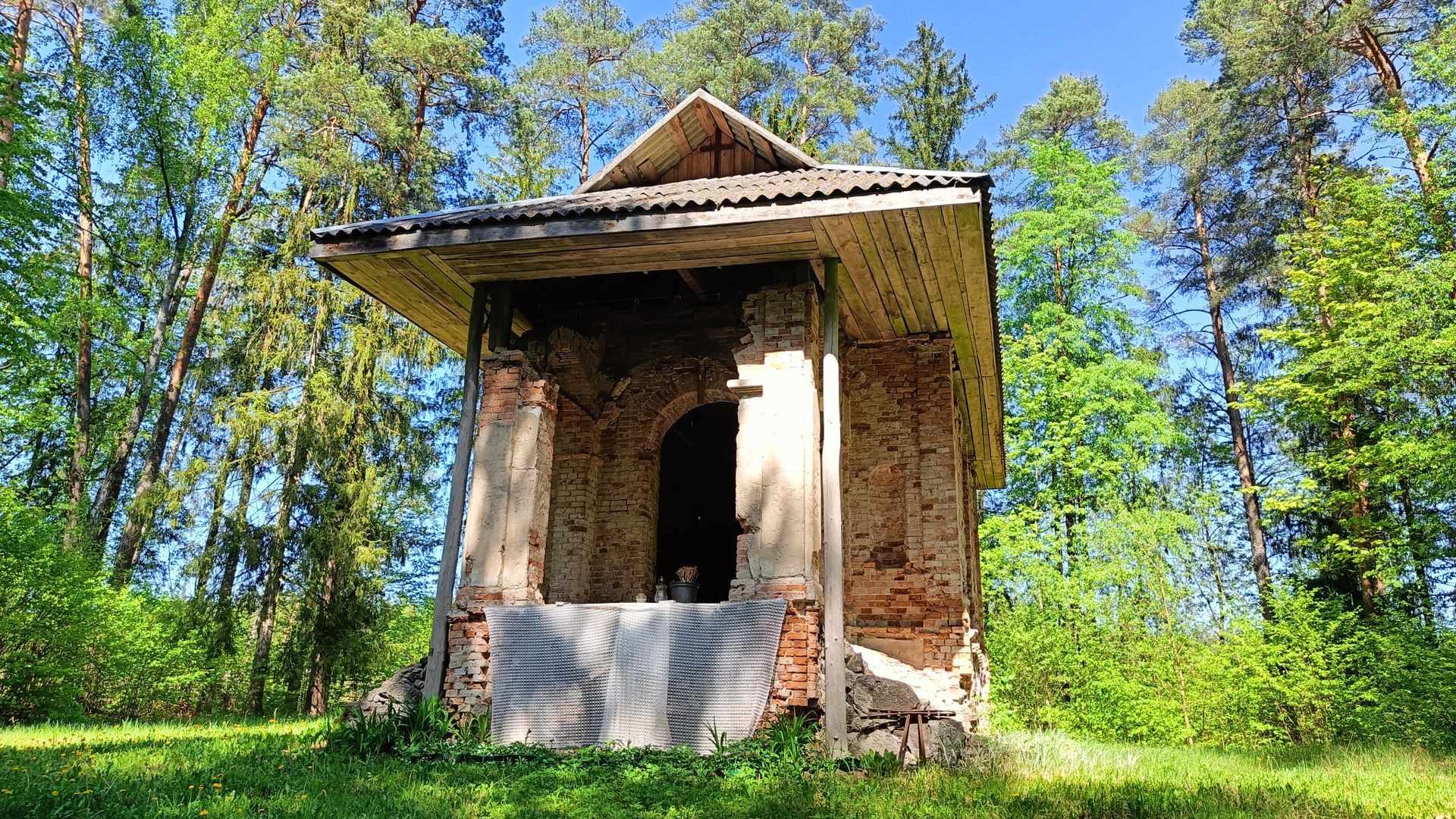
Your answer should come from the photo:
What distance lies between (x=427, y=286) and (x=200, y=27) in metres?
12.9

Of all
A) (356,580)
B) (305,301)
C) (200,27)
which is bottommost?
(356,580)

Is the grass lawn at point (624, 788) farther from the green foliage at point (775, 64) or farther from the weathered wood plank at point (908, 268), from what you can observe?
the green foliage at point (775, 64)

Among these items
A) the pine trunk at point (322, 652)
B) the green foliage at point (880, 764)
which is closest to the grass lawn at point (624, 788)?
the green foliage at point (880, 764)

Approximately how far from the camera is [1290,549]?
21656 mm

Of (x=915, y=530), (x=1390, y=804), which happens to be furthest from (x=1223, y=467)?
(x=1390, y=804)

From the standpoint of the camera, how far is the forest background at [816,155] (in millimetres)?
15789

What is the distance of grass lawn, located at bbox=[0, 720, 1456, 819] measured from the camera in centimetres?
566

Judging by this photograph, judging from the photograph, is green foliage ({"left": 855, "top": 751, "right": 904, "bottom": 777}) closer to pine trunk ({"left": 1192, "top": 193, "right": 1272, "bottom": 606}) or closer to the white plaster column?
the white plaster column

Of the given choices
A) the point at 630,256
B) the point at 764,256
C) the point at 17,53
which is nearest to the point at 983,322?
the point at 764,256

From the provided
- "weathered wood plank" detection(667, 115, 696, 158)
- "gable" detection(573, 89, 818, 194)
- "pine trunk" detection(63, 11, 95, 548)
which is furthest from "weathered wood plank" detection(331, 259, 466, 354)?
"pine trunk" detection(63, 11, 95, 548)

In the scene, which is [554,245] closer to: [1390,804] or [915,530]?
[915,530]

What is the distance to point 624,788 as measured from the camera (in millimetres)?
6523

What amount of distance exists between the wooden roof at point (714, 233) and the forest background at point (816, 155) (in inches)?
231

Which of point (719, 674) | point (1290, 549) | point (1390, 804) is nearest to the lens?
point (1390, 804)
